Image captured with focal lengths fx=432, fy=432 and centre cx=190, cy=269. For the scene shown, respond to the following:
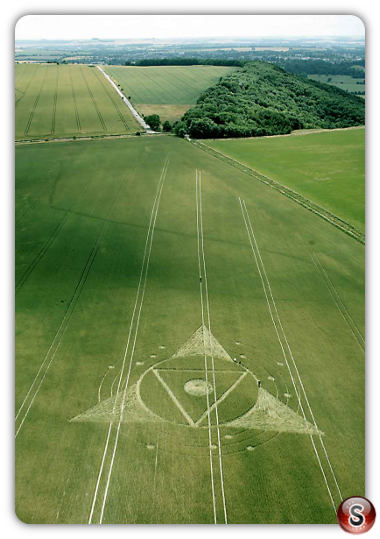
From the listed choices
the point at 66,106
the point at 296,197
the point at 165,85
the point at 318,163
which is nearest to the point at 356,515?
the point at 296,197

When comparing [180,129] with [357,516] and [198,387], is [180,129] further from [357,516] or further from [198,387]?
[357,516]

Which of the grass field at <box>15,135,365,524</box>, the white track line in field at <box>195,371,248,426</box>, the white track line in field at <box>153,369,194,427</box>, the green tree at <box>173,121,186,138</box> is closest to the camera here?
the grass field at <box>15,135,365,524</box>

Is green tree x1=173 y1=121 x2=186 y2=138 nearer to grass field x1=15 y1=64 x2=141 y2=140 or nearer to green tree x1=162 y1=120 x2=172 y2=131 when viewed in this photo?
green tree x1=162 y1=120 x2=172 y2=131

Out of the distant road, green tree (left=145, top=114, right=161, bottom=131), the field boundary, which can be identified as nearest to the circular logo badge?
the field boundary

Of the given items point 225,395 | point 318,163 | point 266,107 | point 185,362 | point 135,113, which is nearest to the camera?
point 225,395

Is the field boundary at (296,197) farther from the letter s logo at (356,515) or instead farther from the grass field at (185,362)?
the letter s logo at (356,515)

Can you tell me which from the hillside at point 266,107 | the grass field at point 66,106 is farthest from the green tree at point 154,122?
the hillside at point 266,107
